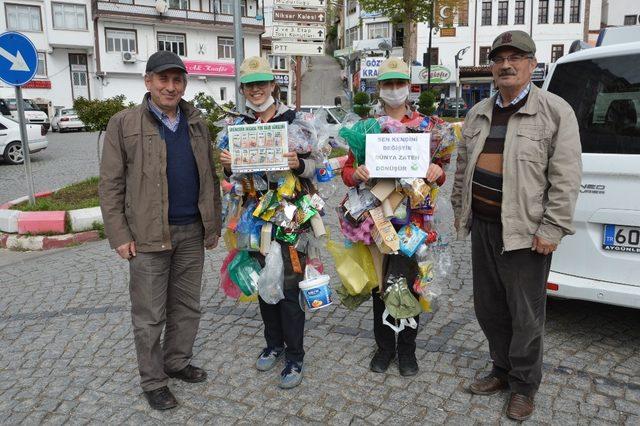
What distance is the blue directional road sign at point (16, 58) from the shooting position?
Result: 7.64 meters

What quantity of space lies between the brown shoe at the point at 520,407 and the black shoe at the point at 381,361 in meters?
0.84

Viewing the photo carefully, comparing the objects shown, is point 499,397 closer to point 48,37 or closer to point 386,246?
point 386,246

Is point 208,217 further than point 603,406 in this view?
Yes

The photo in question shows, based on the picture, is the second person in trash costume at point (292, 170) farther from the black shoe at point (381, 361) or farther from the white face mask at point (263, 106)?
the black shoe at point (381, 361)

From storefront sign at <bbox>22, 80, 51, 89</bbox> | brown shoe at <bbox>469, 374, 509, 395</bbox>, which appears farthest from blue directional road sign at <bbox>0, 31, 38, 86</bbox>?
storefront sign at <bbox>22, 80, 51, 89</bbox>

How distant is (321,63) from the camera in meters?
61.2

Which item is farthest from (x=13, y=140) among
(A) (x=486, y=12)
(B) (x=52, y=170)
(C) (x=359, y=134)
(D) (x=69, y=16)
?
(A) (x=486, y=12)

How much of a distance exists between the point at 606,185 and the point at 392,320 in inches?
64.5

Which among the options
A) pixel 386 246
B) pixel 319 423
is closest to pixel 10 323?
pixel 319 423

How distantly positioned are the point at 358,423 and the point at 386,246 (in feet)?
3.36

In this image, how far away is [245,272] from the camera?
3635mm

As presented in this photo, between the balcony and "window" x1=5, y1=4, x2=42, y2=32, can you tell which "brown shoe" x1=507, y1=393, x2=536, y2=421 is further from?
"window" x1=5, y1=4, x2=42, y2=32

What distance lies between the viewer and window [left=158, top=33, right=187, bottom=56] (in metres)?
43.3

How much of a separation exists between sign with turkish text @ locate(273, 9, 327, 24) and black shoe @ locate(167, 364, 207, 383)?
6.10 m
